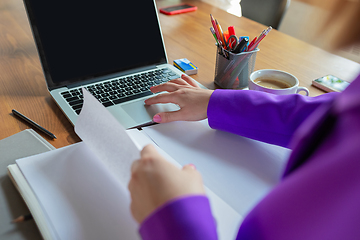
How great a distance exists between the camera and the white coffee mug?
0.68 meters

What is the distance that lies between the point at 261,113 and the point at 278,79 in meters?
0.19

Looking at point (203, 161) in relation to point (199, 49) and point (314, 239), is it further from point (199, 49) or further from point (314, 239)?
point (199, 49)

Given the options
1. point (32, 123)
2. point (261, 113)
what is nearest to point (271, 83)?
point (261, 113)

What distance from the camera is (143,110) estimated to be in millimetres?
674

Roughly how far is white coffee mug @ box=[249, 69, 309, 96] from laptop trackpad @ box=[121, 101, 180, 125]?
0.64ft

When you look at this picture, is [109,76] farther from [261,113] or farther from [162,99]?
[261,113]

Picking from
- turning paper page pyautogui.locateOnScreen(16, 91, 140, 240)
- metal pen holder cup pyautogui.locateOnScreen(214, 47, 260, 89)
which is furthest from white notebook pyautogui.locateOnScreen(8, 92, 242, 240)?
metal pen holder cup pyautogui.locateOnScreen(214, 47, 260, 89)

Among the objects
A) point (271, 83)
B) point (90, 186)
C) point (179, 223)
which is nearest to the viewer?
point (179, 223)

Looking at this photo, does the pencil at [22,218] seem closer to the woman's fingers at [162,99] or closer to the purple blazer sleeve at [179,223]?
the purple blazer sleeve at [179,223]

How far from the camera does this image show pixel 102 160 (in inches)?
18.5

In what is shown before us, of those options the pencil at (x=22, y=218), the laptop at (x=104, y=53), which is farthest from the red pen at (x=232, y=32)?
Result: the pencil at (x=22, y=218)

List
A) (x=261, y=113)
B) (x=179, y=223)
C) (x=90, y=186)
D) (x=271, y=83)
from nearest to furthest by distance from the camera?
(x=179, y=223), (x=90, y=186), (x=261, y=113), (x=271, y=83)

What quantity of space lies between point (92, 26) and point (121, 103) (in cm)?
23

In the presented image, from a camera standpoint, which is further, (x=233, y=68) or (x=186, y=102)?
(x=233, y=68)
